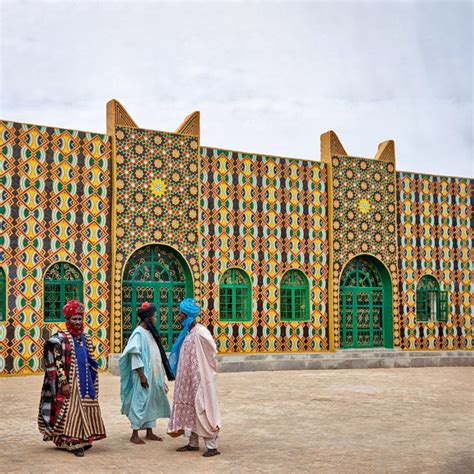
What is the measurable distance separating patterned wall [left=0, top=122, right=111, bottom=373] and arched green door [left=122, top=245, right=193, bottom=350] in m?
0.63

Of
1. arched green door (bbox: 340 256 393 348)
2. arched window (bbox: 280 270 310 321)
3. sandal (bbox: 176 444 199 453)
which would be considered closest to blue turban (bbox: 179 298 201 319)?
sandal (bbox: 176 444 199 453)

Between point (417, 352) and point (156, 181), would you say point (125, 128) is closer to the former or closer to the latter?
point (156, 181)

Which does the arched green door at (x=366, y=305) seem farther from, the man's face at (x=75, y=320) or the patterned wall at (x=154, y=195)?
the man's face at (x=75, y=320)

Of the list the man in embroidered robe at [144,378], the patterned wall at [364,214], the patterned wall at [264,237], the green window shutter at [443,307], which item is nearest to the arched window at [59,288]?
the patterned wall at [264,237]

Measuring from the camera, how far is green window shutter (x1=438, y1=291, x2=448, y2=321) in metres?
19.2

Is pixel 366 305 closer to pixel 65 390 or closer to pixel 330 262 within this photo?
pixel 330 262

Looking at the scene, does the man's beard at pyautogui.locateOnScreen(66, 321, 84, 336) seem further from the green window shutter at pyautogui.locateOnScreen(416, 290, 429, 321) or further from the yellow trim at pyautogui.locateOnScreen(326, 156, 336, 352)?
the green window shutter at pyautogui.locateOnScreen(416, 290, 429, 321)

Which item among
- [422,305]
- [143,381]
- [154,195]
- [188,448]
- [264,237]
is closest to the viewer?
[188,448]

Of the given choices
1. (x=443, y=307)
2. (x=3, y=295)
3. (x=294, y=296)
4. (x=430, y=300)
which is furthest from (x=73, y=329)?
(x=443, y=307)

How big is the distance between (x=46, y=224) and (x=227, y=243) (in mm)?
4356

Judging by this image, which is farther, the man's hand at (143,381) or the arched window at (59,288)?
the arched window at (59,288)

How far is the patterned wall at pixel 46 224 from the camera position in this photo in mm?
14031

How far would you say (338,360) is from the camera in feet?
52.2

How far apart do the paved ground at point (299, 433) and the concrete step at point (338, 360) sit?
264 centimetres
